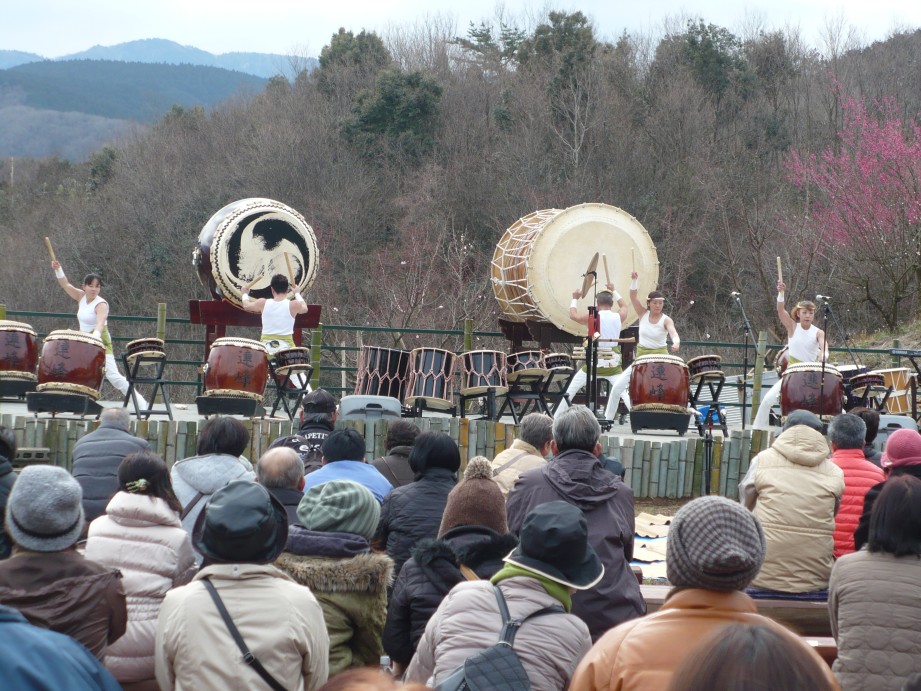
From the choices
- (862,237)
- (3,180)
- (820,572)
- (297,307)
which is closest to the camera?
(820,572)

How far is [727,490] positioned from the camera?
374 inches

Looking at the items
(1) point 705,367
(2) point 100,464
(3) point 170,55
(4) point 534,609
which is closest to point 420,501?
(2) point 100,464

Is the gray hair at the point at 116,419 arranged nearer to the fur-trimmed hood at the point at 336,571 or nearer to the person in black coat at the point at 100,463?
the person in black coat at the point at 100,463

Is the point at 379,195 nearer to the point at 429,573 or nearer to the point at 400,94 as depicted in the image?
the point at 400,94

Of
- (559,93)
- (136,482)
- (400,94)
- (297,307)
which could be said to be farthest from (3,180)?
(136,482)

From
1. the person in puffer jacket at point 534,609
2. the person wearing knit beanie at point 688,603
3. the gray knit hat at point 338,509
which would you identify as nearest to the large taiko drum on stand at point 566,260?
the gray knit hat at point 338,509

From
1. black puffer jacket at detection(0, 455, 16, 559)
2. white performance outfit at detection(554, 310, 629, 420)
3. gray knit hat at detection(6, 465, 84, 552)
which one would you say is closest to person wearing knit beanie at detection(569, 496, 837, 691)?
gray knit hat at detection(6, 465, 84, 552)

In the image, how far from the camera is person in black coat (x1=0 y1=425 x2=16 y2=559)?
4.06 meters

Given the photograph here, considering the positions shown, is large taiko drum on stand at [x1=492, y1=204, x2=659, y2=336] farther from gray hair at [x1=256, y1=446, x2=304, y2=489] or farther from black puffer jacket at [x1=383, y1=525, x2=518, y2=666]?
black puffer jacket at [x1=383, y1=525, x2=518, y2=666]

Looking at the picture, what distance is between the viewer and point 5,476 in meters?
4.32

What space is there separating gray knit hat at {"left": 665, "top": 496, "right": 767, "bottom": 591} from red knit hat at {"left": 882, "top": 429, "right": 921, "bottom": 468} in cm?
249

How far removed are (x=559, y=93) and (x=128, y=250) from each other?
13.2 metres

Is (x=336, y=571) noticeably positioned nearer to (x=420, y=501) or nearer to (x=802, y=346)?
(x=420, y=501)

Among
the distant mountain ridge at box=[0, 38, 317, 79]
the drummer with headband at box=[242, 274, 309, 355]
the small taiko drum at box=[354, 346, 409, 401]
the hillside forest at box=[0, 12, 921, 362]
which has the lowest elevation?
the small taiko drum at box=[354, 346, 409, 401]
